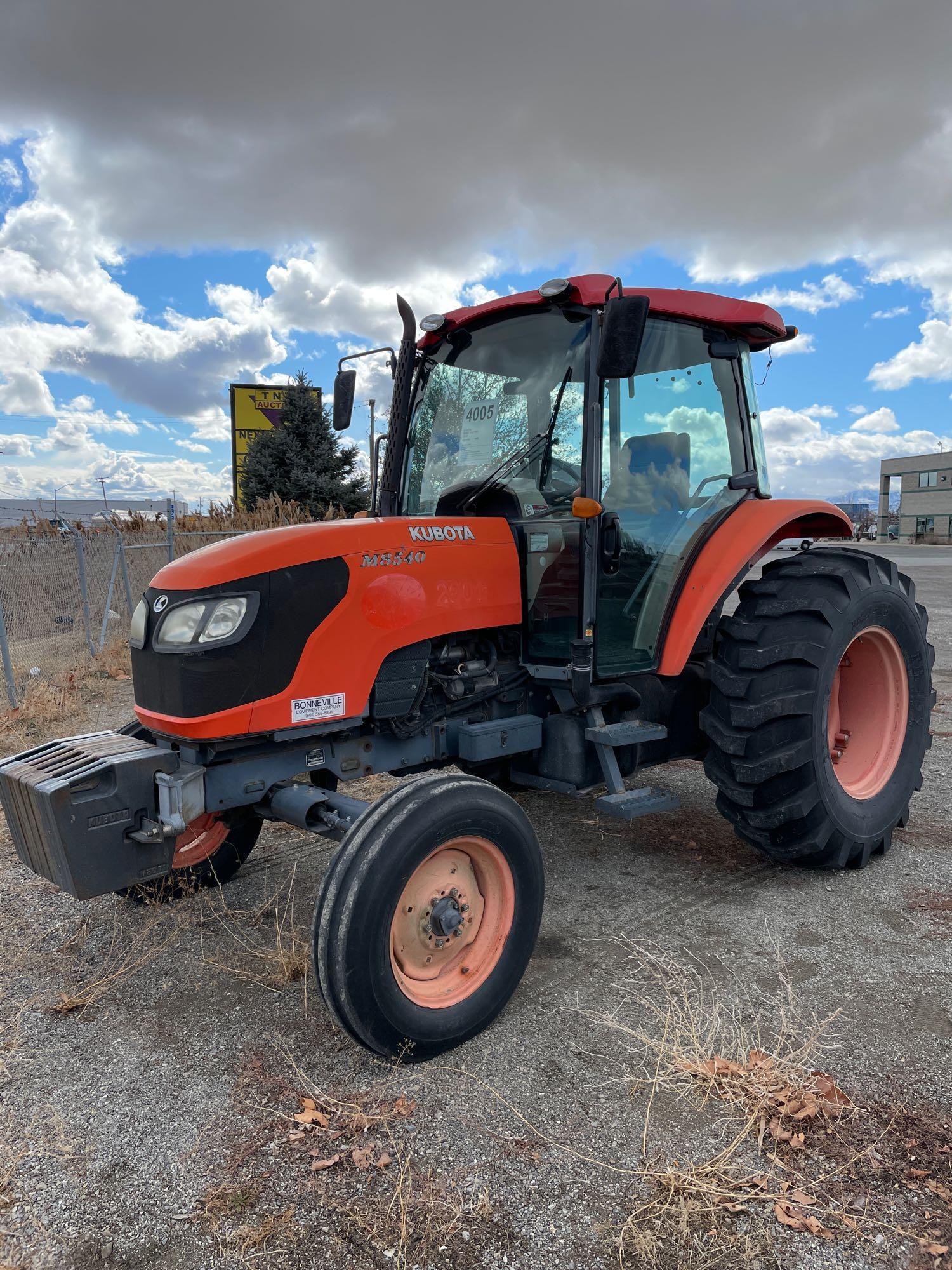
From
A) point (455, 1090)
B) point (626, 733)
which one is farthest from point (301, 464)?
point (455, 1090)

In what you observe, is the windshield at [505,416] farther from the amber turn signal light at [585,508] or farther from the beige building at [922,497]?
the beige building at [922,497]

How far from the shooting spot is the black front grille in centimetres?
293

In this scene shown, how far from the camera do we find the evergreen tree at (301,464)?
18297mm

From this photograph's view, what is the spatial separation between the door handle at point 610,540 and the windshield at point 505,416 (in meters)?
0.19

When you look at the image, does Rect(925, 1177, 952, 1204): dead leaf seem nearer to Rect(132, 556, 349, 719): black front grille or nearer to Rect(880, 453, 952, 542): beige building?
Rect(132, 556, 349, 719): black front grille

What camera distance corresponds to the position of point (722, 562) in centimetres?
401

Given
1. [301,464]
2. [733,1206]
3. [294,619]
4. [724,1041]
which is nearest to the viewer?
[733,1206]

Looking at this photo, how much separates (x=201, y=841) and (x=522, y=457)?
89.8 inches

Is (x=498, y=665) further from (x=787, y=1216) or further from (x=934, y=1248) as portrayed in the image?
(x=934, y=1248)

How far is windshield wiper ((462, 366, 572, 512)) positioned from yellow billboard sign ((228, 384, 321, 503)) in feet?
67.1

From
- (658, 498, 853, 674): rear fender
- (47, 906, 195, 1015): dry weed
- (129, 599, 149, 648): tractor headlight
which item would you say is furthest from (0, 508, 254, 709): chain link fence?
(658, 498, 853, 674): rear fender

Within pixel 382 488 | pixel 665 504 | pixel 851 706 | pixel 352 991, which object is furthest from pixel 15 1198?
pixel 851 706

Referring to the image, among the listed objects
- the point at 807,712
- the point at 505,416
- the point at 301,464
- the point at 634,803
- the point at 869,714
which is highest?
the point at 301,464

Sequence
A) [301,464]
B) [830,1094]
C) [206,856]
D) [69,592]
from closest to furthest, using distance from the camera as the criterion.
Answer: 1. [830,1094]
2. [206,856]
3. [69,592]
4. [301,464]
